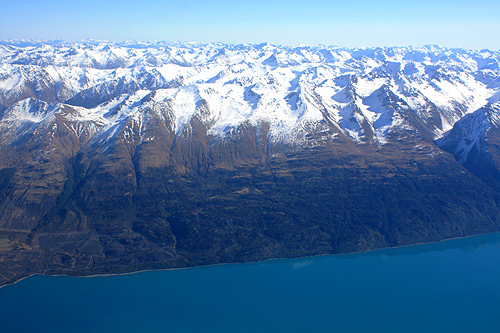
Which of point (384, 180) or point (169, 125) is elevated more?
point (169, 125)

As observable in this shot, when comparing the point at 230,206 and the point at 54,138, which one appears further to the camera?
the point at 54,138

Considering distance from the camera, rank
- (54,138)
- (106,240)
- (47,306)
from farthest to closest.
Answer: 1. (54,138)
2. (106,240)
3. (47,306)

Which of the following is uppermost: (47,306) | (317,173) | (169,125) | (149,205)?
(169,125)

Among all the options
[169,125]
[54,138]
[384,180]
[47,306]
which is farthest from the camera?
[169,125]

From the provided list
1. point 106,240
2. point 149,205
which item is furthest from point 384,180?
point 106,240

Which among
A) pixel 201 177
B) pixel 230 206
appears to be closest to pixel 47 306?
pixel 230 206

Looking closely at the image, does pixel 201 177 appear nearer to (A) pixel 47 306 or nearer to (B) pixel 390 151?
(A) pixel 47 306

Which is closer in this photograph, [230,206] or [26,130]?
[230,206]

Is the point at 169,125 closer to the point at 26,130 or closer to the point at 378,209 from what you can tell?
the point at 26,130

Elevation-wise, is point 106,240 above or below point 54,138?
below
